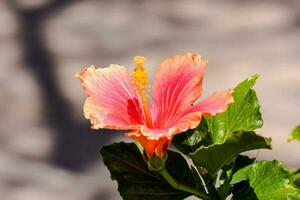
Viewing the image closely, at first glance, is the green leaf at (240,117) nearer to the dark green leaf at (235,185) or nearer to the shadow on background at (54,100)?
the dark green leaf at (235,185)

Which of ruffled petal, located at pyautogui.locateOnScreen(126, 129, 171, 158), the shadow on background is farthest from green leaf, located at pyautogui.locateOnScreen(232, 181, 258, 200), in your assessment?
the shadow on background

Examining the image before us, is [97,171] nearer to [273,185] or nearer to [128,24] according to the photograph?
[128,24]

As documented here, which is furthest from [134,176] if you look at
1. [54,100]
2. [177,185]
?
[54,100]

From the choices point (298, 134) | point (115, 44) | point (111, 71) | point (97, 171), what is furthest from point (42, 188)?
point (111, 71)

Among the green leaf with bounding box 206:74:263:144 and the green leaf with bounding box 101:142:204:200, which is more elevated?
the green leaf with bounding box 206:74:263:144

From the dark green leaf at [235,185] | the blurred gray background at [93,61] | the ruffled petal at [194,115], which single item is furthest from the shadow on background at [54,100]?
the ruffled petal at [194,115]

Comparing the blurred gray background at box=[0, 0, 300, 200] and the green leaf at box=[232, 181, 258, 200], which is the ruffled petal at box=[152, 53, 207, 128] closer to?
the green leaf at box=[232, 181, 258, 200]

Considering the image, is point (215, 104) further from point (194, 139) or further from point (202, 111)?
point (194, 139)
